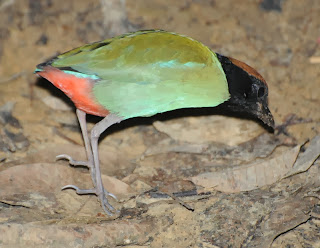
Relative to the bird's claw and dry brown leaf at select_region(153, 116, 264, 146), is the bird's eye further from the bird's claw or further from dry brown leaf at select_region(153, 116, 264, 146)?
the bird's claw

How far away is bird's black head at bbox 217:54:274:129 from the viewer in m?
5.00

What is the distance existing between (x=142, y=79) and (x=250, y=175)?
1.39 metres

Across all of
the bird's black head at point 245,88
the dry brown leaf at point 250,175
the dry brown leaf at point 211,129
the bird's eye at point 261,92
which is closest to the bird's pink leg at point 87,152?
the dry brown leaf at point 211,129

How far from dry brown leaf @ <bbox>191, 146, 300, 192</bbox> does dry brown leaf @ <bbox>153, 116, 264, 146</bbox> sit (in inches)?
24.9

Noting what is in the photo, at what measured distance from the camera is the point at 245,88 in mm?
5012

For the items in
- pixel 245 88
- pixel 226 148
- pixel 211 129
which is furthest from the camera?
pixel 211 129

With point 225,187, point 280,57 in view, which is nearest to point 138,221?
point 225,187

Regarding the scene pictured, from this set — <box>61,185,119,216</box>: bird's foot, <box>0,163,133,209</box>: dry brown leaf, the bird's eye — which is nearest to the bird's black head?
the bird's eye

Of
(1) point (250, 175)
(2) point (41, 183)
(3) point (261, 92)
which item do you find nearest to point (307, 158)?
(1) point (250, 175)

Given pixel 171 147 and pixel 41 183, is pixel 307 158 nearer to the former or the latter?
pixel 171 147

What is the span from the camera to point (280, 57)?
21.8ft

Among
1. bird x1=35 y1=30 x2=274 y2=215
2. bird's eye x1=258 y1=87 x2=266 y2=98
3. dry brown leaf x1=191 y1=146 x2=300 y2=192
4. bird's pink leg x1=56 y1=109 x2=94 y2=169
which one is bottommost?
dry brown leaf x1=191 y1=146 x2=300 y2=192

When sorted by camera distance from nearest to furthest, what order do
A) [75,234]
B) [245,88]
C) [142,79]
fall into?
[75,234], [142,79], [245,88]

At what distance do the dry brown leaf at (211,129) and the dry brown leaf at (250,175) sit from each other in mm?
632
